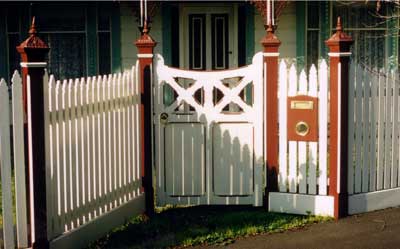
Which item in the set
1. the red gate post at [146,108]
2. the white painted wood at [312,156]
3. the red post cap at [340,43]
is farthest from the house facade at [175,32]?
the red post cap at [340,43]

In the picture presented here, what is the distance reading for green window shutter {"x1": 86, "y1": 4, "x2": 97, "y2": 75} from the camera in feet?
48.1

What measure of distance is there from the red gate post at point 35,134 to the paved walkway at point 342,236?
165 cm

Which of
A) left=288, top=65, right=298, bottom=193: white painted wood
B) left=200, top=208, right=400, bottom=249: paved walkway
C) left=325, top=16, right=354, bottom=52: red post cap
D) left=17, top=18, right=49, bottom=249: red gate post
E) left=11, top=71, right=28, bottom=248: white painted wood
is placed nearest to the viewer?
left=11, top=71, right=28, bottom=248: white painted wood

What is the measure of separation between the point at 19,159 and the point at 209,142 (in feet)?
8.91

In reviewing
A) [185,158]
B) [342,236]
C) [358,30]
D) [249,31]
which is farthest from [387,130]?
[358,30]

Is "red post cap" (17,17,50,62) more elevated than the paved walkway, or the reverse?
"red post cap" (17,17,50,62)

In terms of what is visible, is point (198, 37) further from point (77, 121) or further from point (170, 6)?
point (77, 121)

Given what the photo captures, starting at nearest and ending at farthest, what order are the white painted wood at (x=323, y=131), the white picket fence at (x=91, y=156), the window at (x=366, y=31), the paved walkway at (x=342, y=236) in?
the white picket fence at (x=91, y=156) → the paved walkway at (x=342, y=236) → the white painted wood at (x=323, y=131) → the window at (x=366, y=31)

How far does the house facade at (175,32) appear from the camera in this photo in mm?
14555

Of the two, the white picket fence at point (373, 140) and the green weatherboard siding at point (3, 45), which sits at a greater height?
the green weatherboard siding at point (3, 45)

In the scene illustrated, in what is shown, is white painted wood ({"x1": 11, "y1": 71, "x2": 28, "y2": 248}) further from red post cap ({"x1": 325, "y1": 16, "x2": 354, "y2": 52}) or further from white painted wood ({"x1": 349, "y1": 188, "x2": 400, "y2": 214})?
white painted wood ({"x1": 349, "y1": 188, "x2": 400, "y2": 214})

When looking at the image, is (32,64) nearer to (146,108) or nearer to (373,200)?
(146,108)

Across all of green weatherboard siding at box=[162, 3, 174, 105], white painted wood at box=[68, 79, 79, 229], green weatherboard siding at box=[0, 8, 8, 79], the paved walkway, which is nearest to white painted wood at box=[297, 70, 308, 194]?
the paved walkway

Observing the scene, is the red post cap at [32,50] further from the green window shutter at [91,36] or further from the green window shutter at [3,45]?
the green window shutter at [3,45]
